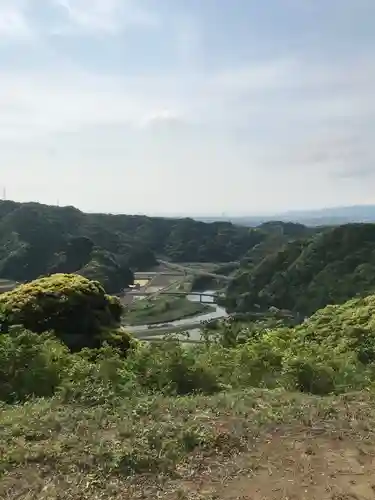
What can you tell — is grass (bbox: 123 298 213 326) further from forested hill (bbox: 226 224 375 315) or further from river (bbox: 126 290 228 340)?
forested hill (bbox: 226 224 375 315)

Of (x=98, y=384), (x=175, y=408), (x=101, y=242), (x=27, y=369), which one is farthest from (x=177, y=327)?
(x=101, y=242)

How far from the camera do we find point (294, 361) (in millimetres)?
8031


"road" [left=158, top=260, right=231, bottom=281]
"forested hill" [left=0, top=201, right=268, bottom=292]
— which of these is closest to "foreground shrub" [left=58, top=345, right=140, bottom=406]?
"forested hill" [left=0, top=201, right=268, bottom=292]

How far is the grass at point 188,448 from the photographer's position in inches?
174

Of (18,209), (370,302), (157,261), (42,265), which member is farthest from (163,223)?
(370,302)

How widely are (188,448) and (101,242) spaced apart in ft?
301

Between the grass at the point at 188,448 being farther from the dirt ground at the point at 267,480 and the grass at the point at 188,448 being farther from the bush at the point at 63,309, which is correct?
the bush at the point at 63,309

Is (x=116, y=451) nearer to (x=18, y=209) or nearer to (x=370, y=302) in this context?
(x=370, y=302)

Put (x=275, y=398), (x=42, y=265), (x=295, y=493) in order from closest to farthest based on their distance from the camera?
(x=295, y=493) < (x=275, y=398) < (x=42, y=265)

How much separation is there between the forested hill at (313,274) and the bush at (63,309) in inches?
1179

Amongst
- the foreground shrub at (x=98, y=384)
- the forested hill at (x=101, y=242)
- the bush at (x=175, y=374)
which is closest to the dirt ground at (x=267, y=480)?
the foreground shrub at (x=98, y=384)

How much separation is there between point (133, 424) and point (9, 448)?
3.99 feet

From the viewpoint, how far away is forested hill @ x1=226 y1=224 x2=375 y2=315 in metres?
44.3

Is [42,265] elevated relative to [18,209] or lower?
lower
